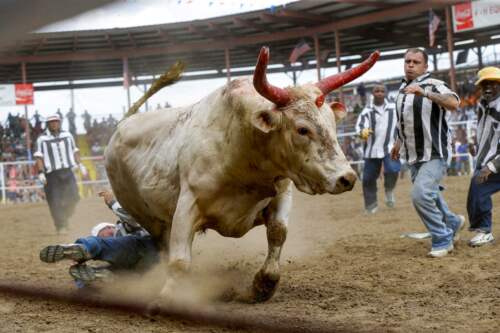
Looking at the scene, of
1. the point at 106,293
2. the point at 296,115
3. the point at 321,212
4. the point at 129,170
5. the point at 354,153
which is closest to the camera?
the point at 296,115

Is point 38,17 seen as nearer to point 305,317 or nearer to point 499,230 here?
point 305,317

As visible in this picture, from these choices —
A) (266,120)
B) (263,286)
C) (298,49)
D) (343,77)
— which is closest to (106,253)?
(263,286)

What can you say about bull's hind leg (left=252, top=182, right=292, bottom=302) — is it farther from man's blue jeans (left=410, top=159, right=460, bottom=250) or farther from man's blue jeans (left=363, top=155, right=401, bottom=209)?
man's blue jeans (left=363, top=155, right=401, bottom=209)

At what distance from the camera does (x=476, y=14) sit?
0.81 m

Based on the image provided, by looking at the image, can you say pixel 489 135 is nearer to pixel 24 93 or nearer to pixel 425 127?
pixel 425 127

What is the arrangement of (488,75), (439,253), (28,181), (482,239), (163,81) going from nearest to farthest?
(163,81), (439,253), (488,75), (482,239), (28,181)

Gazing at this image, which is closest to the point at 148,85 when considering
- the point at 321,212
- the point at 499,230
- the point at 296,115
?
the point at 296,115

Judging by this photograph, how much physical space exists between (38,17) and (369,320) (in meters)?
2.62

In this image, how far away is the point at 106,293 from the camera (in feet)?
12.9

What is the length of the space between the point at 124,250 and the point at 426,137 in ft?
8.06

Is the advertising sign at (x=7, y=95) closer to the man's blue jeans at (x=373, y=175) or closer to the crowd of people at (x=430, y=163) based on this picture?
the crowd of people at (x=430, y=163)

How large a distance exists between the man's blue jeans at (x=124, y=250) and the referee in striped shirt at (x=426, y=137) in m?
2.07

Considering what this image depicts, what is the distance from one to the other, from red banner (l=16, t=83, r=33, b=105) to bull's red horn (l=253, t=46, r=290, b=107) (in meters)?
1.69

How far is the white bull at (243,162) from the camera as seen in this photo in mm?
3238
